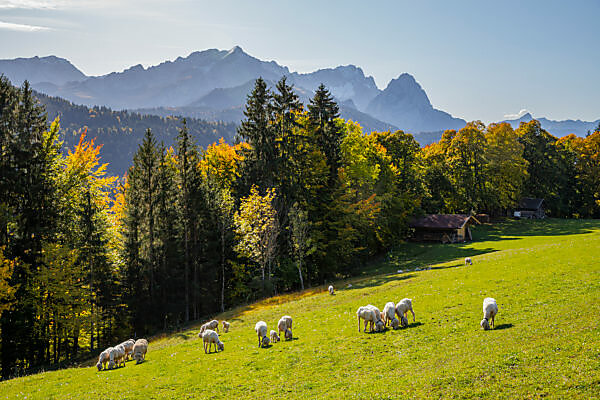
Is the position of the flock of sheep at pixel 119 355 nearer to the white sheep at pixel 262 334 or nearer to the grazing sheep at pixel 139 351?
the grazing sheep at pixel 139 351

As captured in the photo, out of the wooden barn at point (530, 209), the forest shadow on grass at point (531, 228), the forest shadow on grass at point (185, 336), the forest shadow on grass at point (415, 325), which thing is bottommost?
the forest shadow on grass at point (185, 336)

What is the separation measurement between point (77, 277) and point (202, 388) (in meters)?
28.7

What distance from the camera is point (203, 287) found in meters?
49.5

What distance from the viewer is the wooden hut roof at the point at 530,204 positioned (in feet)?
303

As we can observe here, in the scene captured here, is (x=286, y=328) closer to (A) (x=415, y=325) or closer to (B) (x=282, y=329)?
(B) (x=282, y=329)

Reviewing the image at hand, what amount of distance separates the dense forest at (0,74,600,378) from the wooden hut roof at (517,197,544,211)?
1561 inches

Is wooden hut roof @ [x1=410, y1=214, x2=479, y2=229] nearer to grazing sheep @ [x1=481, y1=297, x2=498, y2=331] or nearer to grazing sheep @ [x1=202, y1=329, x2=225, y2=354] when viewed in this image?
grazing sheep @ [x1=481, y1=297, x2=498, y2=331]

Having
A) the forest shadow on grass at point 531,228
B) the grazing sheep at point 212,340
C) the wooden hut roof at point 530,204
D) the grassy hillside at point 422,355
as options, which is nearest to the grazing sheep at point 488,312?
the grassy hillside at point 422,355

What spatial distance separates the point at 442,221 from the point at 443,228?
186cm

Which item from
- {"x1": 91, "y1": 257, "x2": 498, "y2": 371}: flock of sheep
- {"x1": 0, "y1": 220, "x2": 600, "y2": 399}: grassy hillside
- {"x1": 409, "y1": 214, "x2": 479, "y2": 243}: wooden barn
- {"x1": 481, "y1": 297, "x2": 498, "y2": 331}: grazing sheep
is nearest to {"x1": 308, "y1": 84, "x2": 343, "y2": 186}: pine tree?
{"x1": 409, "y1": 214, "x2": 479, "y2": 243}: wooden barn

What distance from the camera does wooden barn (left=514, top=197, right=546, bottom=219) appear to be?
92.1m

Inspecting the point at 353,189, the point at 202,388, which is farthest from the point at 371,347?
the point at 353,189

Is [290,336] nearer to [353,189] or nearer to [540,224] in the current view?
[353,189]

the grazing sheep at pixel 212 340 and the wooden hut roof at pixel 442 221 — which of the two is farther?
the wooden hut roof at pixel 442 221
